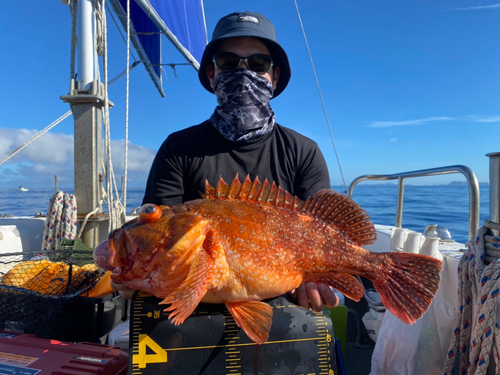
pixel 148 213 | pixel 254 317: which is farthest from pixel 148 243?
pixel 254 317

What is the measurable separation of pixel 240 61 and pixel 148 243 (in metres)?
1.61

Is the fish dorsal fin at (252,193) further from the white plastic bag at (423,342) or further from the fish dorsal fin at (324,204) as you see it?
the white plastic bag at (423,342)

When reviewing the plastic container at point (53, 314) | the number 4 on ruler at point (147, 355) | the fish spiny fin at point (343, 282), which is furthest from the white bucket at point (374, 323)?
the plastic container at point (53, 314)

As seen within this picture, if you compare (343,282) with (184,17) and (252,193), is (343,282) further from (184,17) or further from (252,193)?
(184,17)

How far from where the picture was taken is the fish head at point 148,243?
1.45m

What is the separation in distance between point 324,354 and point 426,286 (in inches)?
26.8

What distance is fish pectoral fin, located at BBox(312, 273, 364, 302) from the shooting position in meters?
1.63

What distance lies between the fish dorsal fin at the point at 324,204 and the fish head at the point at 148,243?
292 millimetres

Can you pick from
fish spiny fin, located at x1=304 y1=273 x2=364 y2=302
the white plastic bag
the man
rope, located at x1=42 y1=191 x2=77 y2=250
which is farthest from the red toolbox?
rope, located at x1=42 y1=191 x2=77 y2=250

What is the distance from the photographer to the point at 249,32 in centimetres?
220

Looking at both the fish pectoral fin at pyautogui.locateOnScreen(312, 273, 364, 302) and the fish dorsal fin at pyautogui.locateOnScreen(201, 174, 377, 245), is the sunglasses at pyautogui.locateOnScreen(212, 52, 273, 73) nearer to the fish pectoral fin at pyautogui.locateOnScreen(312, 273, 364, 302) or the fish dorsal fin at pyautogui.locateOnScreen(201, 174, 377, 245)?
the fish dorsal fin at pyautogui.locateOnScreen(201, 174, 377, 245)

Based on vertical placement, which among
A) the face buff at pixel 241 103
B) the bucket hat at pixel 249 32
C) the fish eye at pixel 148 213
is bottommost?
the fish eye at pixel 148 213

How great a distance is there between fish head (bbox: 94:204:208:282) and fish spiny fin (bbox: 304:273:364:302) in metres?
0.71

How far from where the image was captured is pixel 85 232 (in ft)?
17.3
